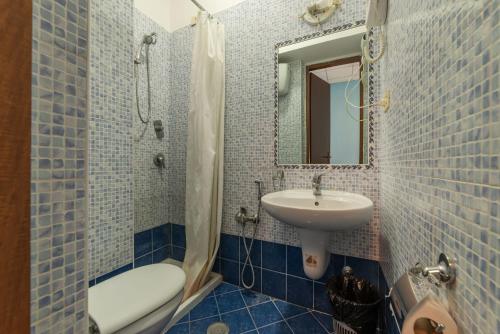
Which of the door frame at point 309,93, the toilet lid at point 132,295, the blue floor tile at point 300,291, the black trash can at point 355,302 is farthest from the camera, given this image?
the blue floor tile at point 300,291

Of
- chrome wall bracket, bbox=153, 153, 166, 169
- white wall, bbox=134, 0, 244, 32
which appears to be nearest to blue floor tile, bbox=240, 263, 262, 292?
chrome wall bracket, bbox=153, 153, 166, 169

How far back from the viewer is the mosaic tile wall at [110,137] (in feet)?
3.89

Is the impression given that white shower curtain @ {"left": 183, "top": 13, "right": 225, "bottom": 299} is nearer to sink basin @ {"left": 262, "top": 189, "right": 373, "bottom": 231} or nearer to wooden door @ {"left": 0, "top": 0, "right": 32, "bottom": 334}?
sink basin @ {"left": 262, "top": 189, "right": 373, "bottom": 231}

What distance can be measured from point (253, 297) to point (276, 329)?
33cm

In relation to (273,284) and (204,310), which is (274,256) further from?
(204,310)

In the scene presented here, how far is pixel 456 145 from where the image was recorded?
1.32ft

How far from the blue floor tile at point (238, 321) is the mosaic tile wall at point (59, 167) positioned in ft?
3.70

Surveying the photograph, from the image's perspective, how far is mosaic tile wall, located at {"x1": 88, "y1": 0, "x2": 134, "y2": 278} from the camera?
118 centimetres

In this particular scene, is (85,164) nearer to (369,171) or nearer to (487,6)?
(487,6)

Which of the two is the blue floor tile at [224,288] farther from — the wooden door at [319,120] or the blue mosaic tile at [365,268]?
the wooden door at [319,120]

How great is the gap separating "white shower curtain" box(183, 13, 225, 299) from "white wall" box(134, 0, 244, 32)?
9.1 inches

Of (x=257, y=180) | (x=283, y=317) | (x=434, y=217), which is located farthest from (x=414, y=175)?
(x=283, y=317)

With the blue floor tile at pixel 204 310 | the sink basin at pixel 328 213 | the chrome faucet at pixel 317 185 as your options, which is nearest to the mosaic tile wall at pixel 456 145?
the sink basin at pixel 328 213

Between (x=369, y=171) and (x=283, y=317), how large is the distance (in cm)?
107
